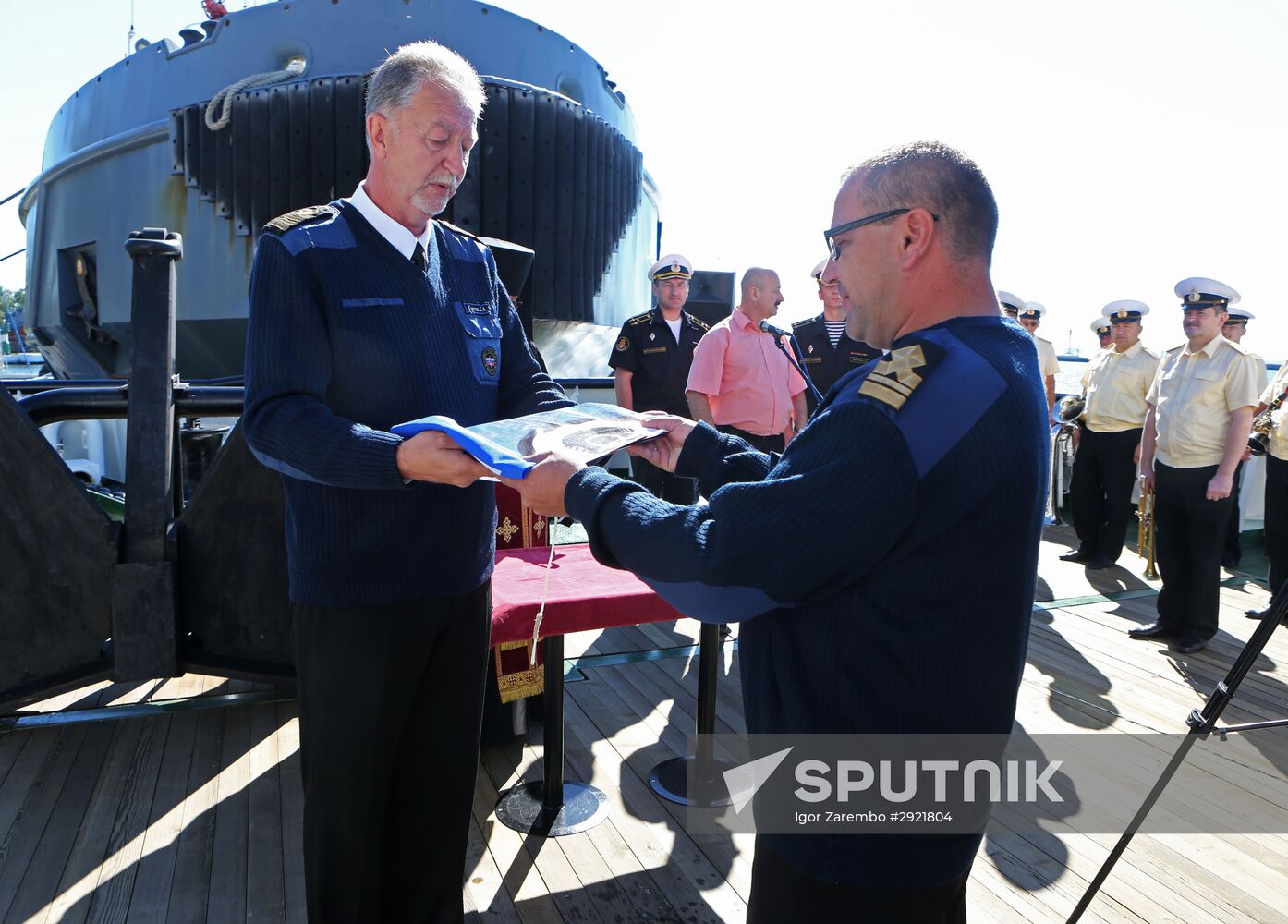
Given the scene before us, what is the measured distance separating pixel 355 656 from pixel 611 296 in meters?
11.1

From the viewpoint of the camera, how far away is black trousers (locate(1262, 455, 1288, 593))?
18.7ft

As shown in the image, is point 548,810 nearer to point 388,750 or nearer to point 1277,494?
point 388,750

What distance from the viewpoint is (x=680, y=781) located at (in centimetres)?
338

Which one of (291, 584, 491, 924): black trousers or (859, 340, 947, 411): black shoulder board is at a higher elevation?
(859, 340, 947, 411): black shoulder board

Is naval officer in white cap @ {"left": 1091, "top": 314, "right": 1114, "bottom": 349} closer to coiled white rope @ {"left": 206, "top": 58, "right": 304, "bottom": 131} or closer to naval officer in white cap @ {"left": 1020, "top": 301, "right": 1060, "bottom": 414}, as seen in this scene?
naval officer in white cap @ {"left": 1020, "top": 301, "right": 1060, "bottom": 414}

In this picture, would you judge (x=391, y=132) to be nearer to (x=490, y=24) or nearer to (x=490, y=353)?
(x=490, y=353)

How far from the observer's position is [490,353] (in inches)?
82.7

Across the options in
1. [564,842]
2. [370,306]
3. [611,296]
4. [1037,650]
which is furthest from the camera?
[611,296]

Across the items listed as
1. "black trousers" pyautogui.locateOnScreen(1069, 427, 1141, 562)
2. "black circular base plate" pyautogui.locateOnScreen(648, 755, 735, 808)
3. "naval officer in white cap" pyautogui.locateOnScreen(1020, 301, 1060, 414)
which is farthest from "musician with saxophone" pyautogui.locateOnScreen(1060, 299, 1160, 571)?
"black circular base plate" pyautogui.locateOnScreen(648, 755, 735, 808)

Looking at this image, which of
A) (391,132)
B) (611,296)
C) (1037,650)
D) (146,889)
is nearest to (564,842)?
(146,889)

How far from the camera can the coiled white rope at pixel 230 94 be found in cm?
995

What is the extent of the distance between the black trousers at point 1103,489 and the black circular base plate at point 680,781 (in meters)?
5.17

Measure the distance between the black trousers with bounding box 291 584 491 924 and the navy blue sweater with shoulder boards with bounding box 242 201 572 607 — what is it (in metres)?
0.09

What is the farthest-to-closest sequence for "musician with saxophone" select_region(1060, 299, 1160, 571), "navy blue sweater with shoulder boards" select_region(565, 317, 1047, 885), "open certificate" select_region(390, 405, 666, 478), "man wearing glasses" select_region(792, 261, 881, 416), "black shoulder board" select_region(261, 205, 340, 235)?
"musician with saxophone" select_region(1060, 299, 1160, 571), "man wearing glasses" select_region(792, 261, 881, 416), "black shoulder board" select_region(261, 205, 340, 235), "open certificate" select_region(390, 405, 666, 478), "navy blue sweater with shoulder boards" select_region(565, 317, 1047, 885)
